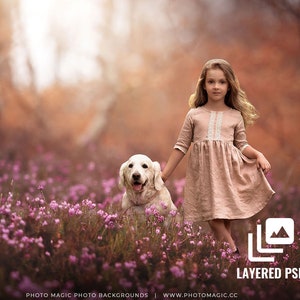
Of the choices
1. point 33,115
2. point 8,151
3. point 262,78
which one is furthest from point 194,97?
point 33,115

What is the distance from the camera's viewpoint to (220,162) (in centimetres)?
469

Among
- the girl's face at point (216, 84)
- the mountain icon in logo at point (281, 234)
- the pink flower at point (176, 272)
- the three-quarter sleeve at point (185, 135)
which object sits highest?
the girl's face at point (216, 84)

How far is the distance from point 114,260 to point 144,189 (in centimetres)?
112

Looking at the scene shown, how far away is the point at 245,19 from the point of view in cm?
1681

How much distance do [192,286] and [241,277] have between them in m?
0.56

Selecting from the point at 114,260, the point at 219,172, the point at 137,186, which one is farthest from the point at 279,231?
the point at 114,260

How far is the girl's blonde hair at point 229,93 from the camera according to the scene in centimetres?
478

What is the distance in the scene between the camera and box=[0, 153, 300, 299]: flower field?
3514mm

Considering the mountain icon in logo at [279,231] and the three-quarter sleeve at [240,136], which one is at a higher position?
the three-quarter sleeve at [240,136]

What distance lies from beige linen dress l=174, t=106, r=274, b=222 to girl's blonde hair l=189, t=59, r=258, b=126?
3.7 inches

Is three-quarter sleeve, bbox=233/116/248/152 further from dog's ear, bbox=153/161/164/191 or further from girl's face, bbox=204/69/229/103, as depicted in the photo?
dog's ear, bbox=153/161/164/191

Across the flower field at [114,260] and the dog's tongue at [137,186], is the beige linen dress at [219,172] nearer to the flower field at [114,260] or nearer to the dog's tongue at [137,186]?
the flower field at [114,260]

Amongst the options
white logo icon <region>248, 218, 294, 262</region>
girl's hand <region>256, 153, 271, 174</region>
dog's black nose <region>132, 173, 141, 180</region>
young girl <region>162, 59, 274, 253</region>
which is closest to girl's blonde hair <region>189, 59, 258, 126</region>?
young girl <region>162, 59, 274, 253</region>

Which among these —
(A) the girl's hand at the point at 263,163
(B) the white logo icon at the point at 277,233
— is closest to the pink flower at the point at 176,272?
(B) the white logo icon at the point at 277,233
